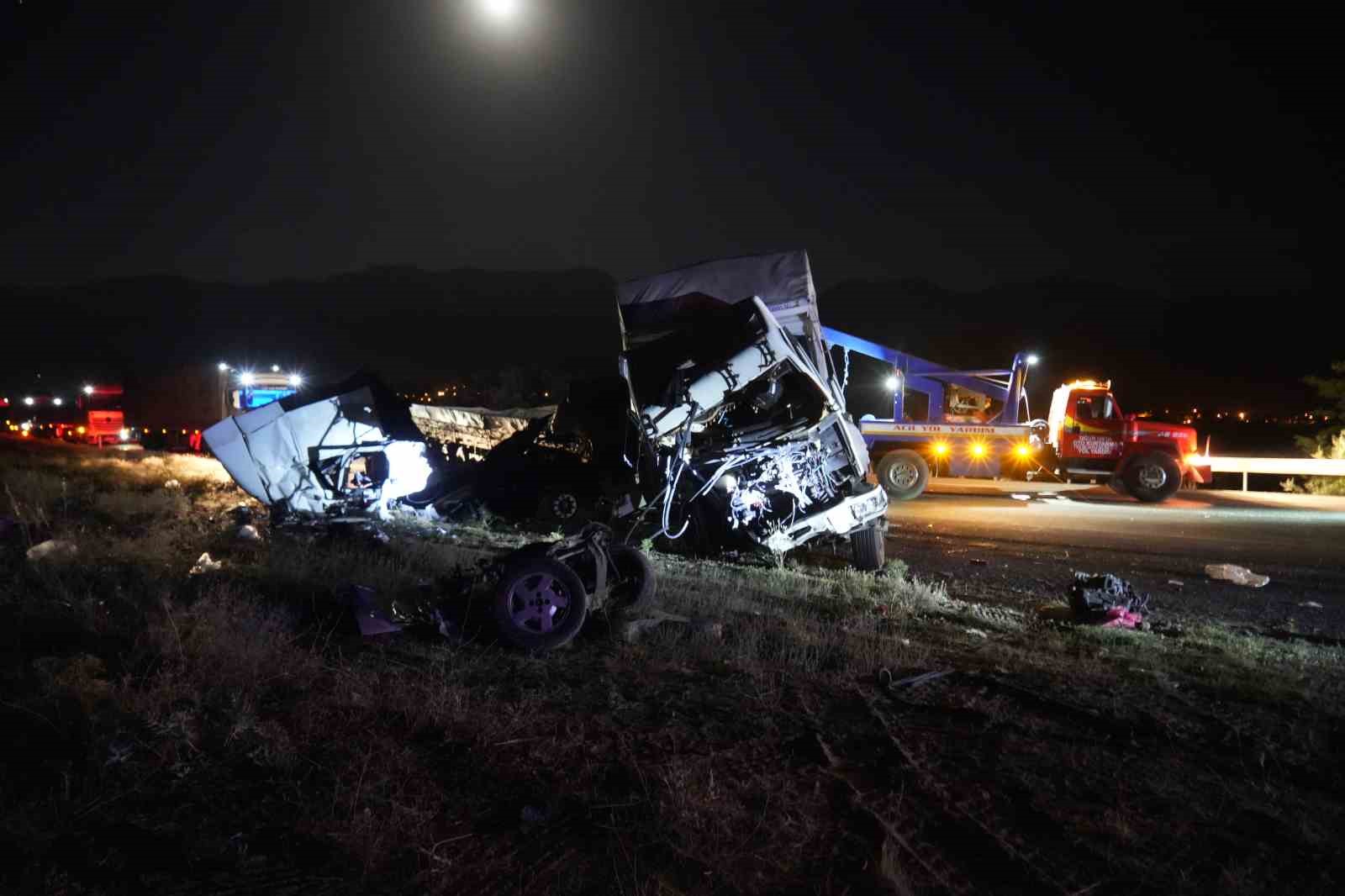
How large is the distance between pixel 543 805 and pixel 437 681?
1503 millimetres

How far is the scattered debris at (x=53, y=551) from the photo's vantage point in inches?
291

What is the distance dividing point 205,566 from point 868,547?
6.66m

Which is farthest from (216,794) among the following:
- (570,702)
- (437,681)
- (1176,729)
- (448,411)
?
(448,411)

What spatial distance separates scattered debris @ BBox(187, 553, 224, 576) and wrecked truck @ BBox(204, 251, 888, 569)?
305 centimetres

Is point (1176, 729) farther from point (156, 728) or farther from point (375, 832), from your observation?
point (156, 728)

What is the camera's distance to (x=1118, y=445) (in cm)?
1830

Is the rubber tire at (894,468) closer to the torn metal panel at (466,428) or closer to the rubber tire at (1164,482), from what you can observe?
the rubber tire at (1164,482)

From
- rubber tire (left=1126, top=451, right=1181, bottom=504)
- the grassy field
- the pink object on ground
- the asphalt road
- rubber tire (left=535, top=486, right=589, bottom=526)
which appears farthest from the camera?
rubber tire (left=1126, top=451, right=1181, bottom=504)

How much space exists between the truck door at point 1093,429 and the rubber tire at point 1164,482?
1.79 feet

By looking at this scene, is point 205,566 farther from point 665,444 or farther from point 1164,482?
point 1164,482

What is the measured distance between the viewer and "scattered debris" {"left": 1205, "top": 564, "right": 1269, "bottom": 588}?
929 centimetres

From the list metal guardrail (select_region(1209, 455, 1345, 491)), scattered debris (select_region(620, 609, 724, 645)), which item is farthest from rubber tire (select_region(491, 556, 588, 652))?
metal guardrail (select_region(1209, 455, 1345, 491))

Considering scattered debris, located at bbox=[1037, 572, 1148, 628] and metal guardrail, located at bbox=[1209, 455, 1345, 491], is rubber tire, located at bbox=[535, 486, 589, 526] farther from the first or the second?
metal guardrail, located at bbox=[1209, 455, 1345, 491]

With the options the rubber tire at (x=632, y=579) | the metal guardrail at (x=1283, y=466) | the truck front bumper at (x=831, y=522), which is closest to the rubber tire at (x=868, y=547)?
the truck front bumper at (x=831, y=522)
